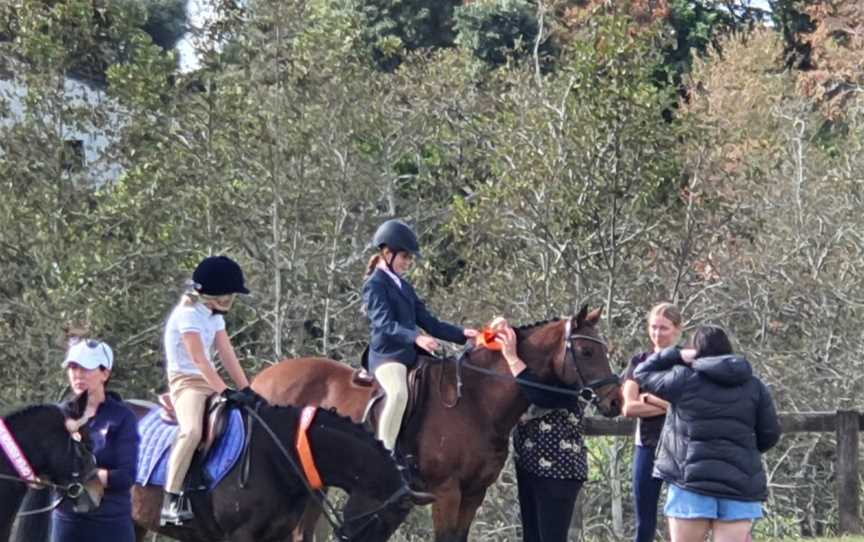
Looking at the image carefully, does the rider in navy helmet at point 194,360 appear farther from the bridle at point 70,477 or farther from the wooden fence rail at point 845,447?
the wooden fence rail at point 845,447

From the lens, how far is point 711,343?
7797 millimetres

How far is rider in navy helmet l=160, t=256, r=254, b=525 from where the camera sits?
26.6 feet

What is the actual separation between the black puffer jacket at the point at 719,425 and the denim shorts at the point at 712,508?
0.19 feet

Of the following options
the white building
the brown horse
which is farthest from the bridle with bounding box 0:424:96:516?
the white building

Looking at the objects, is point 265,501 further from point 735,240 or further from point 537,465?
point 735,240

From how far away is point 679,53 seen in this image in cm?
3694

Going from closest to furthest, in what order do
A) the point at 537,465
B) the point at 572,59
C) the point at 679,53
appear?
the point at 537,465
the point at 572,59
the point at 679,53

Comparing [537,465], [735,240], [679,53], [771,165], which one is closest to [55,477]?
[537,465]

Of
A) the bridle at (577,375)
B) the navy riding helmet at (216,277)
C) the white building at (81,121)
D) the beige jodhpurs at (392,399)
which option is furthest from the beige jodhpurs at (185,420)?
the white building at (81,121)

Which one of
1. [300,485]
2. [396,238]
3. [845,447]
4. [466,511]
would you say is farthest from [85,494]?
[845,447]

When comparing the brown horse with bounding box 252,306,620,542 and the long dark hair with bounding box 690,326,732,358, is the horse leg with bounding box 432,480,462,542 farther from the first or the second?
the long dark hair with bounding box 690,326,732,358

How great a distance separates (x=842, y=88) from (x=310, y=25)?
18.6 meters

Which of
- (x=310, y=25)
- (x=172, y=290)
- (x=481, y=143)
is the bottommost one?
(x=172, y=290)

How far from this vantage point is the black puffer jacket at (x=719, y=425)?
7691 millimetres
